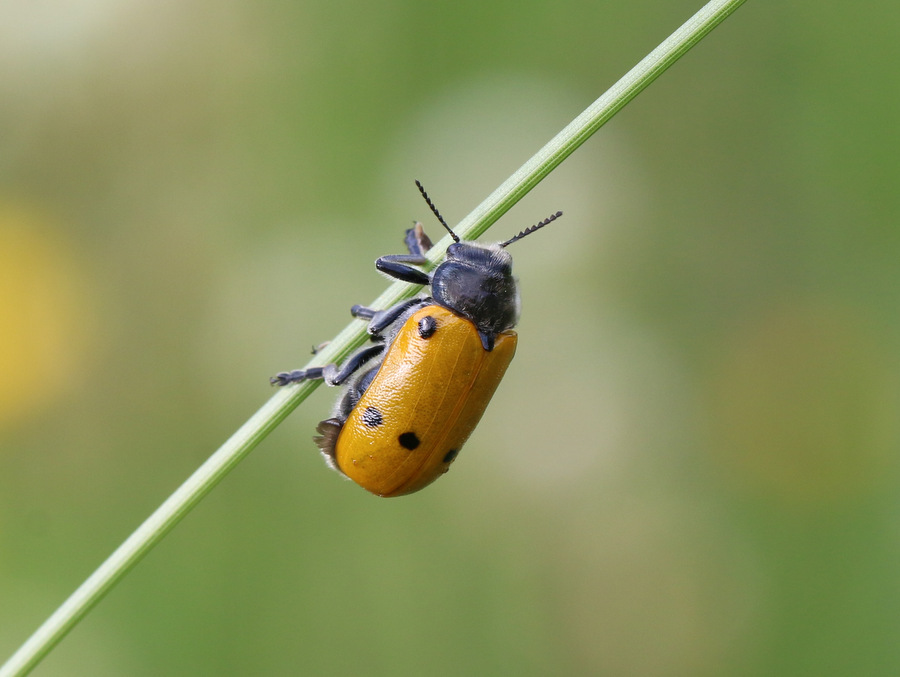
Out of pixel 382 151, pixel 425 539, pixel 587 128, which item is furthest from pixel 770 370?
pixel 587 128

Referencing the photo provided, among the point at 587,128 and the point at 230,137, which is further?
the point at 230,137

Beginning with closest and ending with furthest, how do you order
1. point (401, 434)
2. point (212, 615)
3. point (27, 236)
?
point (401, 434)
point (212, 615)
point (27, 236)

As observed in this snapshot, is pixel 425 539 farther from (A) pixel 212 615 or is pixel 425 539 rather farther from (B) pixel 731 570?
(B) pixel 731 570

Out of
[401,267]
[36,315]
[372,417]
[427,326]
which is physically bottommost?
[372,417]

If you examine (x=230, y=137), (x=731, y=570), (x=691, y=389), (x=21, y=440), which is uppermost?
(x=230, y=137)

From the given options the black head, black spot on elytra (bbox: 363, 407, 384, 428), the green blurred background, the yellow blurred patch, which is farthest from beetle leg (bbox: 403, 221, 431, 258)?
the yellow blurred patch

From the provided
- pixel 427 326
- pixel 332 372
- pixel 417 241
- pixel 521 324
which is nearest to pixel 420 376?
pixel 427 326

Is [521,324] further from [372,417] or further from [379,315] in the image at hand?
[379,315]
